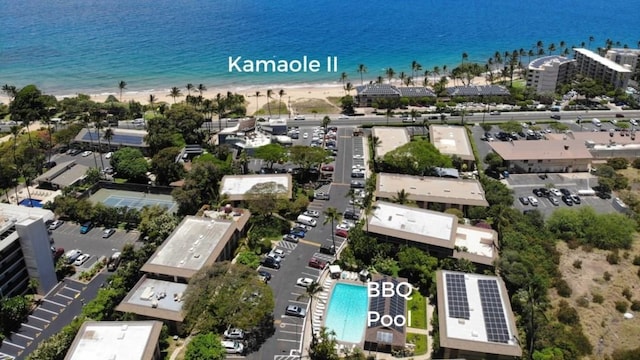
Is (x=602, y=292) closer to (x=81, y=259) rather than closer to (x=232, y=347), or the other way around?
(x=232, y=347)

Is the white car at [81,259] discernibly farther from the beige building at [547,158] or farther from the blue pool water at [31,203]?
the beige building at [547,158]

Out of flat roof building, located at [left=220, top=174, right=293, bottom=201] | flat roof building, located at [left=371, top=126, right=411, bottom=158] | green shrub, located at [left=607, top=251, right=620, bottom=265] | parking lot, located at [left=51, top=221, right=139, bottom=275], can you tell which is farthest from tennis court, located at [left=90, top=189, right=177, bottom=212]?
green shrub, located at [left=607, top=251, right=620, bottom=265]

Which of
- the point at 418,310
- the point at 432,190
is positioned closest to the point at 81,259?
the point at 418,310

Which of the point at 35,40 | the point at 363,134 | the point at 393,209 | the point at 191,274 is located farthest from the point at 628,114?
the point at 35,40

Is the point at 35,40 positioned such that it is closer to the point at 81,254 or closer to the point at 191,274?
the point at 81,254

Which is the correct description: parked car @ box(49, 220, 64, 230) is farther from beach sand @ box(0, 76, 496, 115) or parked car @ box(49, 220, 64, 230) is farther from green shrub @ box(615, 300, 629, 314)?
green shrub @ box(615, 300, 629, 314)

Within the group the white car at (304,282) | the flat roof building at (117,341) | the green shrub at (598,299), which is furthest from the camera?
the white car at (304,282)

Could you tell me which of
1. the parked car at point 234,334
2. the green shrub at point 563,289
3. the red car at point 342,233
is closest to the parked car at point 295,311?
the parked car at point 234,334
